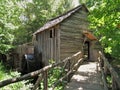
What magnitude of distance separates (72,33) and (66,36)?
890mm

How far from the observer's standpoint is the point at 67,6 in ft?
109

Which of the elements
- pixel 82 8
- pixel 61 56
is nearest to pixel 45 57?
pixel 61 56

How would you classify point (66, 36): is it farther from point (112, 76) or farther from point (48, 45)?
point (112, 76)

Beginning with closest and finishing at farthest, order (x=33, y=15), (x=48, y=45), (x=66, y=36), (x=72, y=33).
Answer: (x=66, y=36) → (x=72, y=33) → (x=48, y=45) → (x=33, y=15)

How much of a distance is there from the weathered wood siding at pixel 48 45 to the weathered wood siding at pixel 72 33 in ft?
1.54

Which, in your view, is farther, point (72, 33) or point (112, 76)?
point (72, 33)

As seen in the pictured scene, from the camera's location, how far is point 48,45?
15.6 m

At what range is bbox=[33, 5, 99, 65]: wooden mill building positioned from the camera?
45.6ft

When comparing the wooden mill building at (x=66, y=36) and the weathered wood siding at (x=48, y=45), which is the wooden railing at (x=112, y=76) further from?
the weathered wood siding at (x=48, y=45)

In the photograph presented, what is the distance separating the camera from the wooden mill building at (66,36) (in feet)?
45.6

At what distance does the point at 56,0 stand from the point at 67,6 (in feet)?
8.19

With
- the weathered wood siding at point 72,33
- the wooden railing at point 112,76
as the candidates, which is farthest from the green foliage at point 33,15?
the wooden railing at point 112,76

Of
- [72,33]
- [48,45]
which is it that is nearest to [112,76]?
[72,33]

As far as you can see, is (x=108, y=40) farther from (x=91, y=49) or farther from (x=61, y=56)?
(x=91, y=49)
